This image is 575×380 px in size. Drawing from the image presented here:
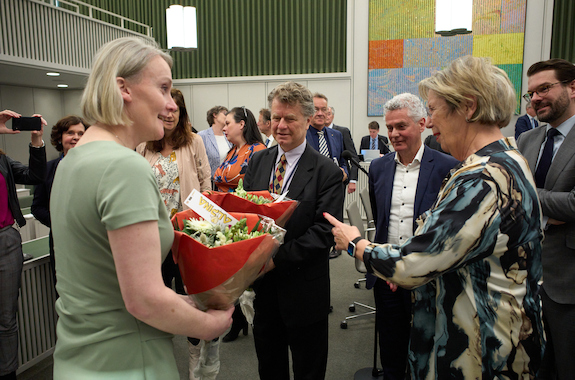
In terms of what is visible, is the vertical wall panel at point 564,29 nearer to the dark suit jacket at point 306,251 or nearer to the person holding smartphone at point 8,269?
the dark suit jacket at point 306,251

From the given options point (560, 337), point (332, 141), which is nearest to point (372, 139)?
point (332, 141)

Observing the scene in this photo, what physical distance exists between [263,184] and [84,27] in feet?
29.3

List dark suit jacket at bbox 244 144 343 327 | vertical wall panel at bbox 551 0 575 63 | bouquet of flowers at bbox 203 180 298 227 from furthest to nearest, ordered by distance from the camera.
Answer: vertical wall panel at bbox 551 0 575 63
dark suit jacket at bbox 244 144 343 327
bouquet of flowers at bbox 203 180 298 227

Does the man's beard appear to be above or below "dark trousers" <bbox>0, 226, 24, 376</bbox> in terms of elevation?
above

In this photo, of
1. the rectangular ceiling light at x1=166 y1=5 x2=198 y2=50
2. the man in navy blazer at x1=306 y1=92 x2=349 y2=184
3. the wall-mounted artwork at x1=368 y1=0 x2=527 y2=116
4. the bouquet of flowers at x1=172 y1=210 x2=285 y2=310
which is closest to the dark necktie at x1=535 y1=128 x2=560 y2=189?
the bouquet of flowers at x1=172 y1=210 x2=285 y2=310

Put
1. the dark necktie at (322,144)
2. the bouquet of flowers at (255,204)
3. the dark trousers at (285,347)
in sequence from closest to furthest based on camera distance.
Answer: the bouquet of flowers at (255,204) → the dark trousers at (285,347) → the dark necktie at (322,144)

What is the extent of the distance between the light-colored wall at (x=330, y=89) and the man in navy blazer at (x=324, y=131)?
5259mm

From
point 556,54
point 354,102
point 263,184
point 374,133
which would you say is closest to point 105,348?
point 263,184

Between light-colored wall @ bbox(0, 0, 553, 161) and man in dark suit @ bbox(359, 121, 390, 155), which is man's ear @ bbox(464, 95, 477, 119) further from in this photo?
light-colored wall @ bbox(0, 0, 553, 161)

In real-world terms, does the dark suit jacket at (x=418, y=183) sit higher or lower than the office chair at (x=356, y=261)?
higher

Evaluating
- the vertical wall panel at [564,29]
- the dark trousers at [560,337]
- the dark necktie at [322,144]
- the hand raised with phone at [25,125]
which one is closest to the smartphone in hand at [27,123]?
the hand raised with phone at [25,125]

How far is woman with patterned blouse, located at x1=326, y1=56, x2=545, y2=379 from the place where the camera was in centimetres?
123

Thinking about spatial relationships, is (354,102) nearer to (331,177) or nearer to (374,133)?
(374,133)

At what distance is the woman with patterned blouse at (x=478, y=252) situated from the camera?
1.23 m
